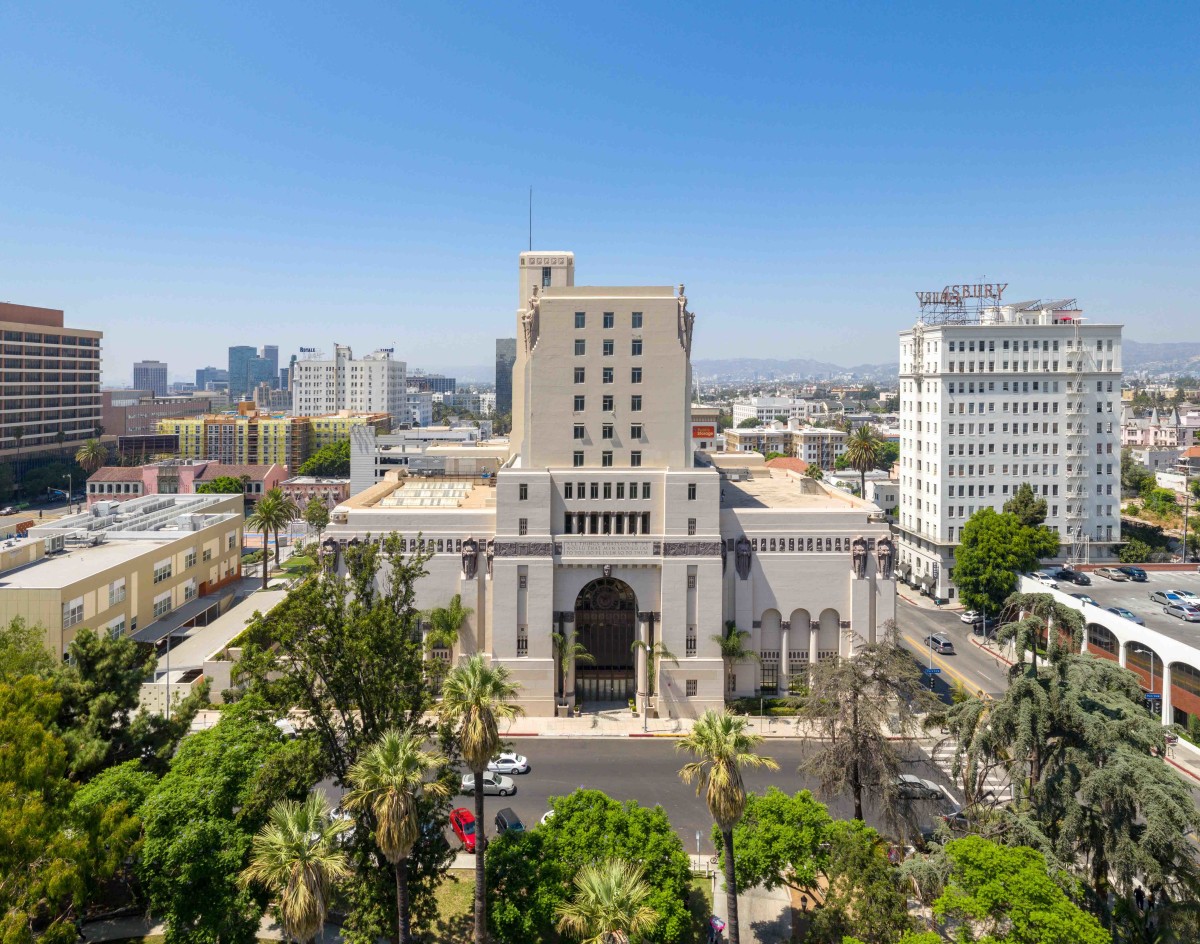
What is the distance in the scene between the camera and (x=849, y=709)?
39656 millimetres

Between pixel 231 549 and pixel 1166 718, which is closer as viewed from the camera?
pixel 1166 718

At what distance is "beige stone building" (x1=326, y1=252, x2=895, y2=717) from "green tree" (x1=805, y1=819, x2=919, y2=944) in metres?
29.0

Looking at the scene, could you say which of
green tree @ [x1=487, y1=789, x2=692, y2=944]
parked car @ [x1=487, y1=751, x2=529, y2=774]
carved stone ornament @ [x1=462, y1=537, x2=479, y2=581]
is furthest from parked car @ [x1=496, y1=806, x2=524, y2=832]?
carved stone ornament @ [x1=462, y1=537, x2=479, y2=581]

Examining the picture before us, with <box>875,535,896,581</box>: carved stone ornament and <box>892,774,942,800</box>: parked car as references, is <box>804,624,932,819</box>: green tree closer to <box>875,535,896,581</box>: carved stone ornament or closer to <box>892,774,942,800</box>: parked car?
<box>892,774,942,800</box>: parked car

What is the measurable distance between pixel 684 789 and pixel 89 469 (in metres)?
161

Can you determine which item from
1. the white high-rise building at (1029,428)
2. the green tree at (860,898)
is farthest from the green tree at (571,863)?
the white high-rise building at (1029,428)

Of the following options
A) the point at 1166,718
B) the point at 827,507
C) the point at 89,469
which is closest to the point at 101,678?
the point at 827,507

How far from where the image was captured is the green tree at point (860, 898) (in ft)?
101

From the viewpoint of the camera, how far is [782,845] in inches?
1371

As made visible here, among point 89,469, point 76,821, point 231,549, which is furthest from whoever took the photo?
point 89,469

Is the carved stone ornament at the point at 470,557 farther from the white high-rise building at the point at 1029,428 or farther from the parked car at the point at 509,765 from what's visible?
the white high-rise building at the point at 1029,428

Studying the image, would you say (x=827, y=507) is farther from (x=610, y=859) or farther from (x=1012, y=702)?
(x=610, y=859)

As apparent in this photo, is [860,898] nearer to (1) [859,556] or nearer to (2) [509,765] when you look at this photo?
(2) [509,765]

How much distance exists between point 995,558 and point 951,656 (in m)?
13.7
